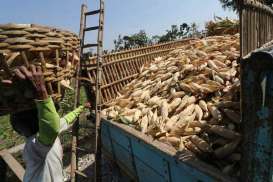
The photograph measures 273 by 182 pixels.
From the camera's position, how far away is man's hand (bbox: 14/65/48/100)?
2246 mm

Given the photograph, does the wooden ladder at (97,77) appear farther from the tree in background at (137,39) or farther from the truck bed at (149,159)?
the tree in background at (137,39)

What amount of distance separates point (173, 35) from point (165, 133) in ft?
73.6

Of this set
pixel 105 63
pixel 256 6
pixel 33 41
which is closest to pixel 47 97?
pixel 33 41

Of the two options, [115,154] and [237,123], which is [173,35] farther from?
[237,123]

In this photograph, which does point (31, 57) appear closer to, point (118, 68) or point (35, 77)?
point (35, 77)

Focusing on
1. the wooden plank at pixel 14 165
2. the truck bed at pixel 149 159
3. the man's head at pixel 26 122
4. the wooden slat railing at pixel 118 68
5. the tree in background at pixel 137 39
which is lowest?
the wooden plank at pixel 14 165

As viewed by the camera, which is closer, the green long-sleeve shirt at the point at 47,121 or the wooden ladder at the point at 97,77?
the green long-sleeve shirt at the point at 47,121

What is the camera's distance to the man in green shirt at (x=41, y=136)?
8.28ft

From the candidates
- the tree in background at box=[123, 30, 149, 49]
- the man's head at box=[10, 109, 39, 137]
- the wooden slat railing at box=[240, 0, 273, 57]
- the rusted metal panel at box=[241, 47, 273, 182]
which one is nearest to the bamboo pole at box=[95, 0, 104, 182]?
the man's head at box=[10, 109, 39, 137]

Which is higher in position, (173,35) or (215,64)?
(173,35)

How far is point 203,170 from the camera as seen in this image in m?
2.71

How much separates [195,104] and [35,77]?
2472 mm

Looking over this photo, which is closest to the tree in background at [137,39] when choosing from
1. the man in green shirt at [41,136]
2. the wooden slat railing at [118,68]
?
the wooden slat railing at [118,68]

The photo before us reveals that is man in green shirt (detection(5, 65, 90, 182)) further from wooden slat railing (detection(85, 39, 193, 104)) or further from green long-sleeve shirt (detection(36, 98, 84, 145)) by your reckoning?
wooden slat railing (detection(85, 39, 193, 104))
